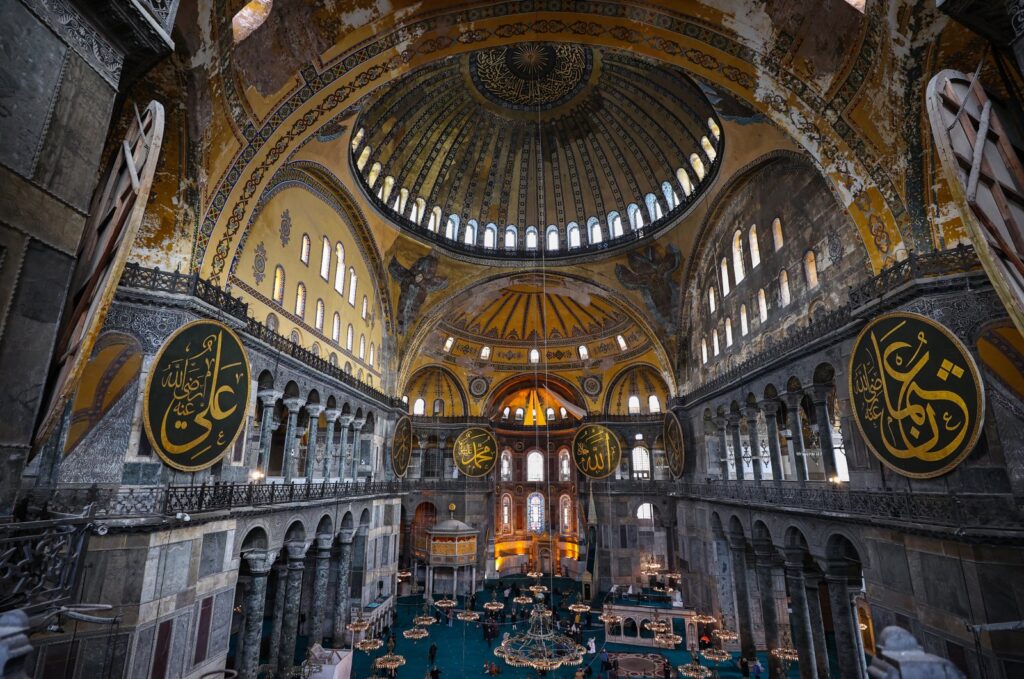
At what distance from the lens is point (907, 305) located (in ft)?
28.0

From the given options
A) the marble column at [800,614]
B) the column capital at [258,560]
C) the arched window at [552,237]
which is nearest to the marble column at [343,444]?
the column capital at [258,560]

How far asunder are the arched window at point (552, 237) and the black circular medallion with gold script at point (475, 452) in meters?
9.94

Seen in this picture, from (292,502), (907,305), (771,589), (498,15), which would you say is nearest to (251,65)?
(498,15)

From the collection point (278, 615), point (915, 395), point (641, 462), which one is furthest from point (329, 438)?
point (641, 462)

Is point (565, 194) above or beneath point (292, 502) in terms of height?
above

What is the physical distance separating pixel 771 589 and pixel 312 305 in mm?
14834

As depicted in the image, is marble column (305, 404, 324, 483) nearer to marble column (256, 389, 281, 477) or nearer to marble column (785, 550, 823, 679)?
marble column (256, 389, 281, 477)

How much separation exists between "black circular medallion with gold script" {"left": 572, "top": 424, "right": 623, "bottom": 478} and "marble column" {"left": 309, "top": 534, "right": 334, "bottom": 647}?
44.4 ft

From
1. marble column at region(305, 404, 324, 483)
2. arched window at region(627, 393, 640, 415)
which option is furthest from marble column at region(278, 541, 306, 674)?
arched window at region(627, 393, 640, 415)

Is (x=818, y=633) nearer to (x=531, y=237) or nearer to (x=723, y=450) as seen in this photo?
(x=723, y=450)

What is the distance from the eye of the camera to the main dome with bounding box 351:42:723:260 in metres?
16.8

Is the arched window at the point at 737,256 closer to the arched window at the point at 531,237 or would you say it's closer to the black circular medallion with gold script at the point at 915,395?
the black circular medallion with gold script at the point at 915,395

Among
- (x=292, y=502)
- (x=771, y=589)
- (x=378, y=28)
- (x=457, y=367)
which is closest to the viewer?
(x=378, y=28)

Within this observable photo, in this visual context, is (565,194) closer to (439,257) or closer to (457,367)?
(439,257)
